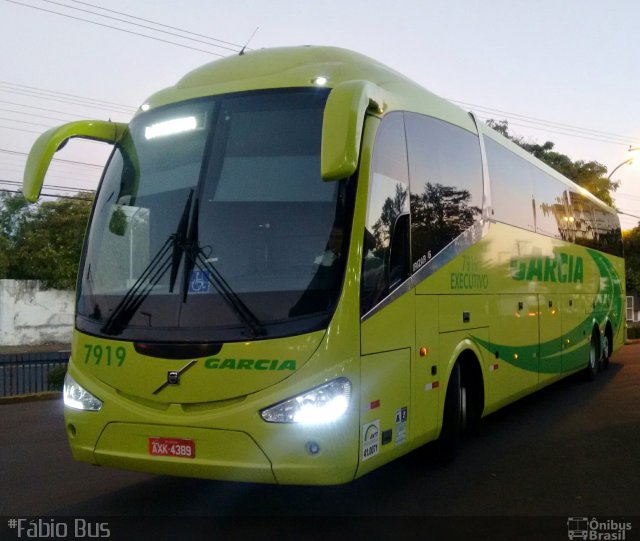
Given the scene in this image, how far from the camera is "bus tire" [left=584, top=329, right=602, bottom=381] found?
14023mm

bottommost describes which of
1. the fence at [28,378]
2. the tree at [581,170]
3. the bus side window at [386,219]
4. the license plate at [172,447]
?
the fence at [28,378]

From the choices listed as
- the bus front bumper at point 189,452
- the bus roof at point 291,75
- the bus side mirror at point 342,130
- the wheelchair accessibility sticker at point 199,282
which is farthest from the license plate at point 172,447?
the bus roof at point 291,75

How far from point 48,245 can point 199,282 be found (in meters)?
37.2

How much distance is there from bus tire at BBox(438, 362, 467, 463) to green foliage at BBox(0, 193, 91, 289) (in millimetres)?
33199

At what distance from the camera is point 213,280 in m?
5.24

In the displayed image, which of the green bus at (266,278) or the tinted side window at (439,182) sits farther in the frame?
the tinted side window at (439,182)

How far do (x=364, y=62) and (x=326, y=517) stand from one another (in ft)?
12.1

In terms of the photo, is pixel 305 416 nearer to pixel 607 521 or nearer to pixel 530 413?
pixel 607 521

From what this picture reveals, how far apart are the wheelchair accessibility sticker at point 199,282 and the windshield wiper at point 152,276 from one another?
0.14 metres

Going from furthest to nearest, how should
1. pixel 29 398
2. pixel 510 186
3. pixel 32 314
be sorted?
pixel 32 314 < pixel 29 398 < pixel 510 186

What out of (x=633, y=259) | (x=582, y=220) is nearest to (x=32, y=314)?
(x=582, y=220)

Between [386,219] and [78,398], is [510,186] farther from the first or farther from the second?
[78,398]

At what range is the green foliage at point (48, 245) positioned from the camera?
126 ft

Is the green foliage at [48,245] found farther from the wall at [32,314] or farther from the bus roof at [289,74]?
the bus roof at [289,74]
